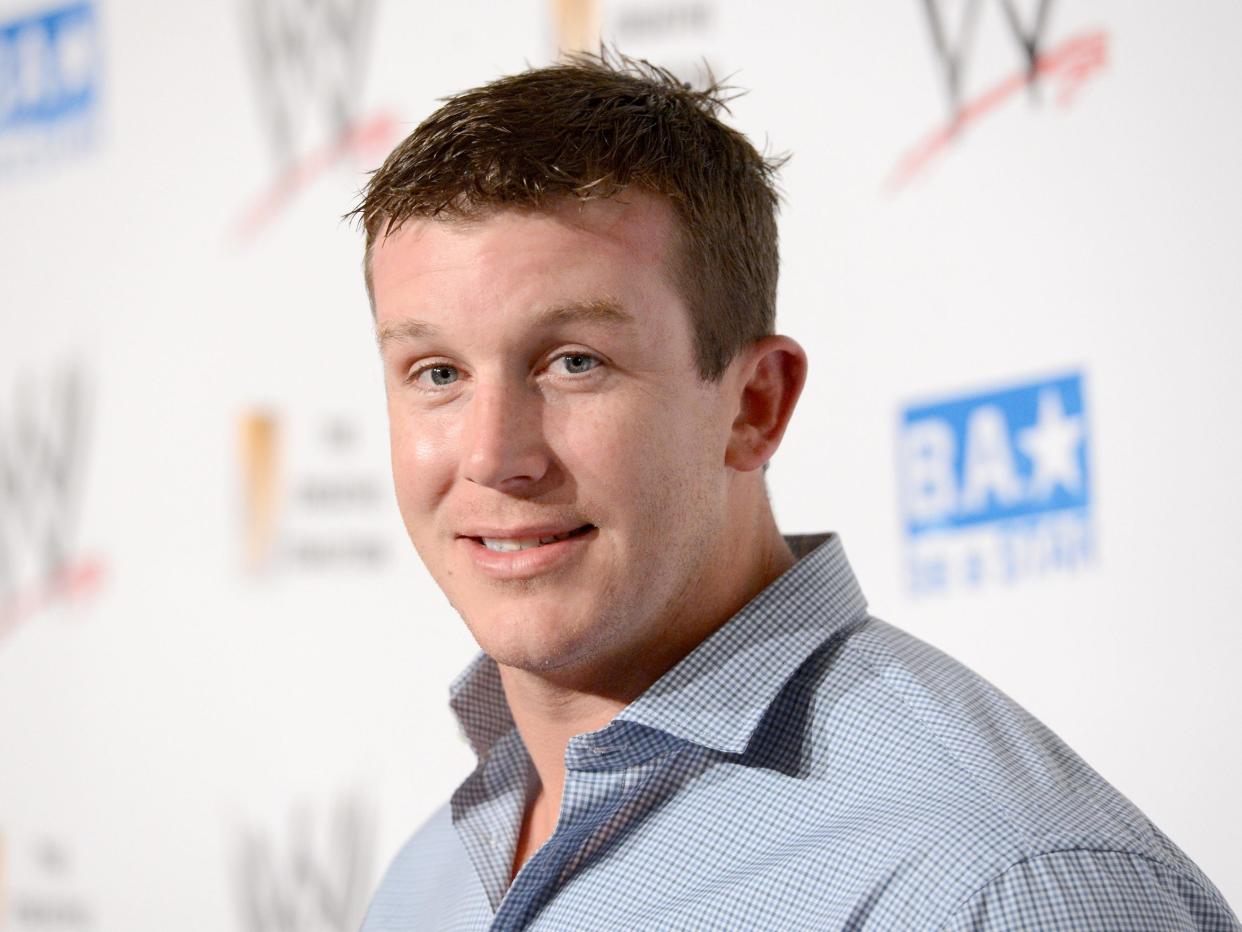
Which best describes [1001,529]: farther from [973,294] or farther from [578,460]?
[578,460]

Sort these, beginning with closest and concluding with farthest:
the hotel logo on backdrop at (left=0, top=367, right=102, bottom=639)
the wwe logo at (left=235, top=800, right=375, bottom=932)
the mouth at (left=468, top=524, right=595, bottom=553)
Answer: the mouth at (left=468, top=524, right=595, bottom=553), the wwe logo at (left=235, top=800, right=375, bottom=932), the hotel logo on backdrop at (left=0, top=367, right=102, bottom=639)

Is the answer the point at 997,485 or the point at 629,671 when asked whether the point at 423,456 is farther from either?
the point at 997,485

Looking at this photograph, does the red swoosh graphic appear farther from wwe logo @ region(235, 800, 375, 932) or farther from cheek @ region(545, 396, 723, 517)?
wwe logo @ region(235, 800, 375, 932)

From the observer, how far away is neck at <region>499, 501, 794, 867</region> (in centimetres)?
112

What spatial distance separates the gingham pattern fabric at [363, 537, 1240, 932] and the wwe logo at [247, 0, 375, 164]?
1.66 meters

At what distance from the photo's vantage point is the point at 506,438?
3.44 ft

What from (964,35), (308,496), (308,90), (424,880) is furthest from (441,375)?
(308,90)

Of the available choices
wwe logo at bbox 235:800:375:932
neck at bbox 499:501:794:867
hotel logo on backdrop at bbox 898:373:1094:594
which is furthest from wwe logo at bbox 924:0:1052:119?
wwe logo at bbox 235:800:375:932

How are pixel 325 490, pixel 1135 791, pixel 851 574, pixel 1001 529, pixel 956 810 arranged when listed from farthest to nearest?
1. pixel 325 490
2. pixel 1001 529
3. pixel 1135 791
4. pixel 851 574
5. pixel 956 810

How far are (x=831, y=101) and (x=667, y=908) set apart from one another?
1.25 meters

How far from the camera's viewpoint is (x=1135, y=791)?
1.69 meters

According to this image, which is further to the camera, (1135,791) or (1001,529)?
(1001,529)

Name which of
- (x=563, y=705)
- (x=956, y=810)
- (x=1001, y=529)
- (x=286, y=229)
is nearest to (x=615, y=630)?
(x=563, y=705)

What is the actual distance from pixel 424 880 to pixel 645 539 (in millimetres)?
511
